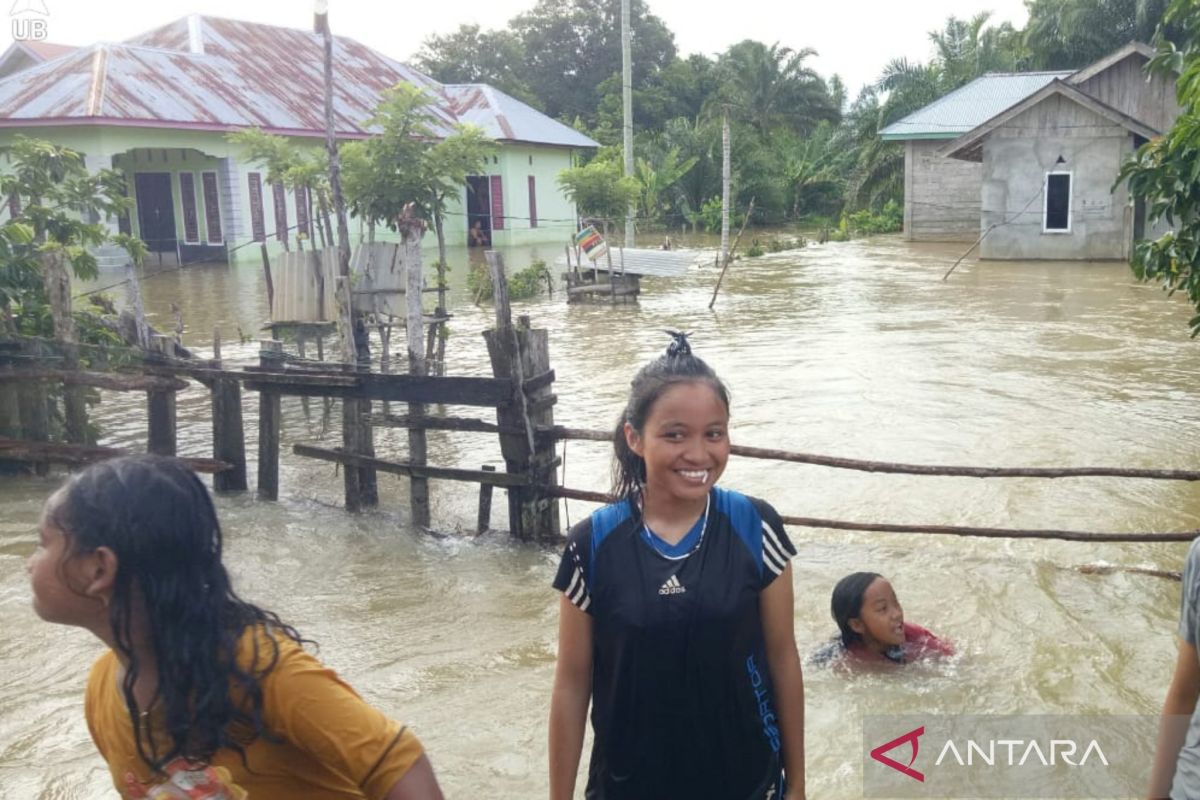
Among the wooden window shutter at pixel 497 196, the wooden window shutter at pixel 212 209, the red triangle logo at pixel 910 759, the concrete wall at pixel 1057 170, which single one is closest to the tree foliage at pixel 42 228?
the red triangle logo at pixel 910 759

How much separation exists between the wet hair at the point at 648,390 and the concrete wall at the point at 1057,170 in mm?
23200

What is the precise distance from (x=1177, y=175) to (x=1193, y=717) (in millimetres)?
4854

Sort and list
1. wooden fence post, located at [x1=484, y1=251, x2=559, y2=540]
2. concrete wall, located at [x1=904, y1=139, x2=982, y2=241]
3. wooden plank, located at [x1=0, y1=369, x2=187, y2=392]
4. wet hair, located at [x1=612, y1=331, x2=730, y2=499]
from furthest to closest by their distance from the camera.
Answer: concrete wall, located at [x1=904, y1=139, x2=982, y2=241], wooden plank, located at [x1=0, y1=369, x2=187, y2=392], wooden fence post, located at [x1=484, y1=251, x2=559, y2=540], wet hair, located at [x1=612, y1=331, x2=730, y2=499]

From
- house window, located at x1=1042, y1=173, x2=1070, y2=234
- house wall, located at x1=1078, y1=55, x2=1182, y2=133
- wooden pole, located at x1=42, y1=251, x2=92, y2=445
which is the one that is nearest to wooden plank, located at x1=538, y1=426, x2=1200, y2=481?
wooden pole, located at x1=42, y1=251, x2=92, y2=445

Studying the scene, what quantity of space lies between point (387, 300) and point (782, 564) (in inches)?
333

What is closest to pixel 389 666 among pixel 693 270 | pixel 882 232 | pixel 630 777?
pixel 630 777

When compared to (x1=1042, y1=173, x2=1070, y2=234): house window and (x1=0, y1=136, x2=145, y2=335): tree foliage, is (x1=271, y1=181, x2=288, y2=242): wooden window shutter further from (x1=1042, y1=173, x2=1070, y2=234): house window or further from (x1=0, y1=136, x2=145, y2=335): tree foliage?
(x1=1042, y1=173, x2=1070, y2=234): house window

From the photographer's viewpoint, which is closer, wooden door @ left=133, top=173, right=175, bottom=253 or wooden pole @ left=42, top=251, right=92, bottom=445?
wooden pole @ left=42, top=251, right=92, bottom=445

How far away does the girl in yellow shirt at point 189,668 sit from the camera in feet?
5.67

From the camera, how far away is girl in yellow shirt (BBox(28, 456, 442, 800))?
1728 millimetres

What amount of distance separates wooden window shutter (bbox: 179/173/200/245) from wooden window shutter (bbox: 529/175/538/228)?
33.4 feet

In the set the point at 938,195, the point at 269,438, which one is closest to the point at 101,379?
the point at 269,438

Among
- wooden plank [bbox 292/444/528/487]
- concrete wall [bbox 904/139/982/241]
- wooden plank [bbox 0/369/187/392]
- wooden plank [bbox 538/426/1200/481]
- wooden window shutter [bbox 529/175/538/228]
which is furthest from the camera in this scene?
wooden window shutter [bbox 529/175/538/228]

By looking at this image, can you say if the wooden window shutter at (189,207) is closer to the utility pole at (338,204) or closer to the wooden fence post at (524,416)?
the utility pole at (338,204)
